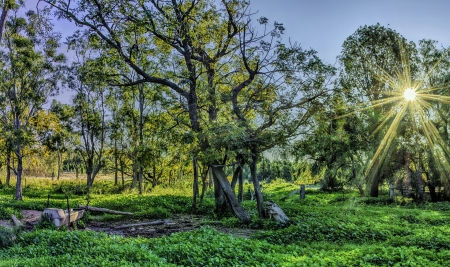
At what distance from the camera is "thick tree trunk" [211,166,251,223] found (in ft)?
51.4

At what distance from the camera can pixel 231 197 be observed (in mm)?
→ 16125

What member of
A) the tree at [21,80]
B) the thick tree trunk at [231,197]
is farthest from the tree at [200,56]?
the tree at [21,80]

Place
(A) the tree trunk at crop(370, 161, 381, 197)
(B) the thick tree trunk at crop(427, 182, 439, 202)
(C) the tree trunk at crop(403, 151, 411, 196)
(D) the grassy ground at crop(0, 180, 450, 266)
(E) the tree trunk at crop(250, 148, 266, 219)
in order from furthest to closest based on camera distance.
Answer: (A) the tree trunk at crop(370, 161, 381, 197), (C) the tree trunk at crop(403, 151, 411, 196), (B) the thick tree trunk at crop(427, 182, 439, 202), (E) the tree trunk at crop(250, 148, 266, 219), (D) the grassy ground at crop(0, 180, 450, 266)

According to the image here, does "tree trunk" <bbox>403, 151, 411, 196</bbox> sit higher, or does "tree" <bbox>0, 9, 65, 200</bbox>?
"tree" <bbox>0, 9, 65, 200</bbox>

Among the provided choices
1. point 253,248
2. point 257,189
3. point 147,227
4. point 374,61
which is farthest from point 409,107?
point 253,248

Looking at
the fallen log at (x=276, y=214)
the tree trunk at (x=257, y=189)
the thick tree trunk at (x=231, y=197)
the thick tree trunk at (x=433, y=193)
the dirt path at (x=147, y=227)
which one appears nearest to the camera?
the dirt path at (x=147, y=227)

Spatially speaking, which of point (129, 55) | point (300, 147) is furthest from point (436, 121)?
point (129, 55)

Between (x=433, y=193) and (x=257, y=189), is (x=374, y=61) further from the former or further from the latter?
(x=257, y=189)

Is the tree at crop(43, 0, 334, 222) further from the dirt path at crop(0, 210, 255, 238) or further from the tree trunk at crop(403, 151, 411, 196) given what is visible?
the tree trunk at crop(403, 151, 411, 196)

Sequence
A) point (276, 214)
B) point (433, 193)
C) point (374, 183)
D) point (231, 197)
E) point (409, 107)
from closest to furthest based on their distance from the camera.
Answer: point (276, 214) → point (231, 197) → point (433, 193) → point (409, 107) → point (374, 183)

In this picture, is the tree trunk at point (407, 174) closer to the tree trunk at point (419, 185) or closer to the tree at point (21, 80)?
the tree trunk at point (419, 185)

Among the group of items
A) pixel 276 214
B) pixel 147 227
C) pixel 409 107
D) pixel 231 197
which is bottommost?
pixel 147 227

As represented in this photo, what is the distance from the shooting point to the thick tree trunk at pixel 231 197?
15.7 m

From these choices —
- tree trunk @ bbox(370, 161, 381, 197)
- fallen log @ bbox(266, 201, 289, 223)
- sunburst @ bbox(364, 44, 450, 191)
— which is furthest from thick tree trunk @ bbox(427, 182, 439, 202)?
fallen log @ bbox(266, 201, 289, 223)
